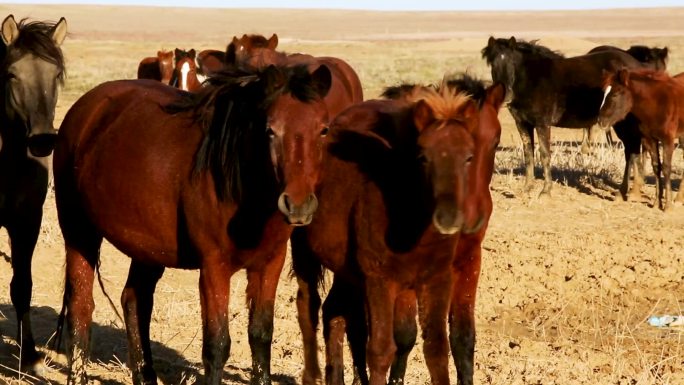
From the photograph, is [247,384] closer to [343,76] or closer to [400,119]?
[400,119]

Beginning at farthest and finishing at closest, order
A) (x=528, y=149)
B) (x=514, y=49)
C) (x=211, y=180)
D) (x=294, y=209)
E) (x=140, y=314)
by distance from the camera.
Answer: (x=514, y=49) → (x=528, y=149) → (x=140, y=314) → (x=211, y=180) → (x=294, y=209)

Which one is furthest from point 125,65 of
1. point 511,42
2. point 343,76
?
point 343,76

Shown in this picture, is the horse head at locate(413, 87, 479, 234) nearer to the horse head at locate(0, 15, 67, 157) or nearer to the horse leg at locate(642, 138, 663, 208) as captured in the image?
the horse head at locate(0, 15, 67, 157)

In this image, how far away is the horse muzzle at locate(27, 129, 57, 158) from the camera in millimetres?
6664

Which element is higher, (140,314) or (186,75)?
(140,314)

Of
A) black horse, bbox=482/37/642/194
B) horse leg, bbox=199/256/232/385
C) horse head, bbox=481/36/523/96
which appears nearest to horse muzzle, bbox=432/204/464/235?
horse leg, bbox=199/256/232/385

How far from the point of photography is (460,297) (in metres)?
6.24

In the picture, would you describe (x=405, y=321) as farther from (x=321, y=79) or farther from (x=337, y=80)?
(x=337, y=80)

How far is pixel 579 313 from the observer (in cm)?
1044

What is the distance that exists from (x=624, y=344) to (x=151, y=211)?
4.57 metres

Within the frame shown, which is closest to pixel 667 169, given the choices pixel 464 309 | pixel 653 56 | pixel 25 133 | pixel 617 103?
pixel 617 103

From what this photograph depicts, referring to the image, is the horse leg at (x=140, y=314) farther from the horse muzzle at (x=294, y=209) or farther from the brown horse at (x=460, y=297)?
the horse muzzle at (x=294, y=209)

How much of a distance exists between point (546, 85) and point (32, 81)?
10549mm

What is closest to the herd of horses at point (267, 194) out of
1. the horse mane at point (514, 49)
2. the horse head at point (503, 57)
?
the horse head at point (503, 57)
